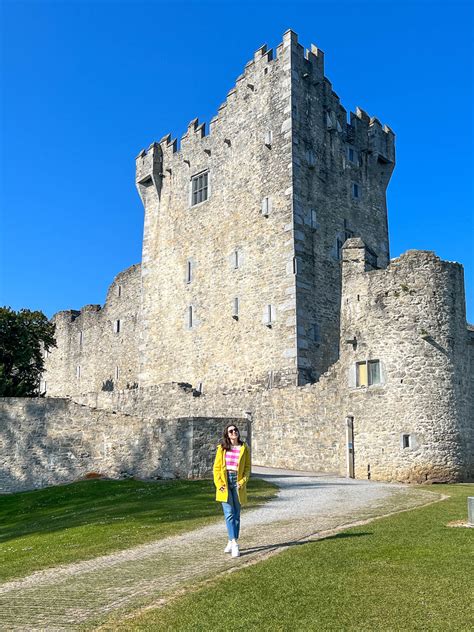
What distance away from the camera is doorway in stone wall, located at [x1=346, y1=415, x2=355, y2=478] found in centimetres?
2262

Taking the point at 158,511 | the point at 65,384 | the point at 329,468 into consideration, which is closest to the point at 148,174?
the point at 65,384

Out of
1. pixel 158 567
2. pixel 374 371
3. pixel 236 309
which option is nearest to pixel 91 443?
pixel 374 371

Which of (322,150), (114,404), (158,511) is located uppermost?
(322,150)

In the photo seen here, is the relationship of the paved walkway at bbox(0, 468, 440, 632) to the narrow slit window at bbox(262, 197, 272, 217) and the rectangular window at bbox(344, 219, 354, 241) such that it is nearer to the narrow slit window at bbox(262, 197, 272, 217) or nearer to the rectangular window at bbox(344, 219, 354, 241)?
the narrow slit window at bbox(262, 197, 272, 217)

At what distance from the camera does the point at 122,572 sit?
31.2 feet

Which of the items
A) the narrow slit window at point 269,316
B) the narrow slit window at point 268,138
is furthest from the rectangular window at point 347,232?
the narrow slit window at point 269,316

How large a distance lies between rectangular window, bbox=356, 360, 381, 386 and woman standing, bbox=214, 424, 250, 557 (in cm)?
1221

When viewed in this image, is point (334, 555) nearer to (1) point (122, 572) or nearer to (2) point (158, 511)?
(1) point (122, 572)

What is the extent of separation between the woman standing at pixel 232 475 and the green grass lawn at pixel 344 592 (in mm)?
1015

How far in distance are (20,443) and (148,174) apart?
19.6m

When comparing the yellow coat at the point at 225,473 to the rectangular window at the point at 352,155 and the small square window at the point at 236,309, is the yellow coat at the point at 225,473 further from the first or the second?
the rectangular window at the point at 352,155

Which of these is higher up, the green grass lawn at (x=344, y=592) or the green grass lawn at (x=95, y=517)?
the green grass lawn at (x=344, y=592)

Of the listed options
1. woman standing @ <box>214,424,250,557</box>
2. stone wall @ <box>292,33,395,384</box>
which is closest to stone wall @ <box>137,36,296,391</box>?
stone wall @ <box>292,33,395,384</box>

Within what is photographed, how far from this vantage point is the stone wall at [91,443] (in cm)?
2164
